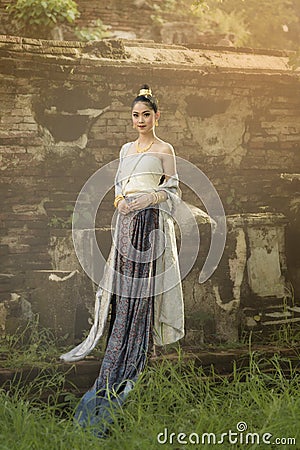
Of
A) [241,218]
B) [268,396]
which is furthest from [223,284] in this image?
[268,396]

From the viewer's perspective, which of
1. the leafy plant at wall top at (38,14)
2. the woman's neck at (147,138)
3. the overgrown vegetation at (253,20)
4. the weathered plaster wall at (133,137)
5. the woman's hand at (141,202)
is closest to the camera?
the woman's hand at (141,202)

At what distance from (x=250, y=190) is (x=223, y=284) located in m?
1.49

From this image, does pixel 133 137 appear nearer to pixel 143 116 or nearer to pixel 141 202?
pixel 143 116

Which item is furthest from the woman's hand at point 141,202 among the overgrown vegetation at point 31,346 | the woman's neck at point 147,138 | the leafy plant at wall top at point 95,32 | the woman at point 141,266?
the leafy plant at wall top at point 95,32

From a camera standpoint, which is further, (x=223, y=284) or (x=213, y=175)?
(x=213, y=175)

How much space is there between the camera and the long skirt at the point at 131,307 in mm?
4031

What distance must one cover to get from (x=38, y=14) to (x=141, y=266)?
4.20 m

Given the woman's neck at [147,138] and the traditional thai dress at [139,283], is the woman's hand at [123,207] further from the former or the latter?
the woman's neck at [147,138]

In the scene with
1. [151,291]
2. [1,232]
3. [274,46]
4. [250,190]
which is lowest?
[151,291]

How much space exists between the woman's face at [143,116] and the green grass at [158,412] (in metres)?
1.50

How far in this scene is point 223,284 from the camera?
5230 millimetres

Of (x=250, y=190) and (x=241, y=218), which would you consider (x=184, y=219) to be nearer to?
(x=241, y=218)

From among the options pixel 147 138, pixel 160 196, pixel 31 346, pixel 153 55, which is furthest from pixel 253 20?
pixel 31 346

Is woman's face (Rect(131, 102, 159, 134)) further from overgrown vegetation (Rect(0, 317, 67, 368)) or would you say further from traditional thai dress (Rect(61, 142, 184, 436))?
overgrown vegetation (Rect(0, 317, 67, 368))
